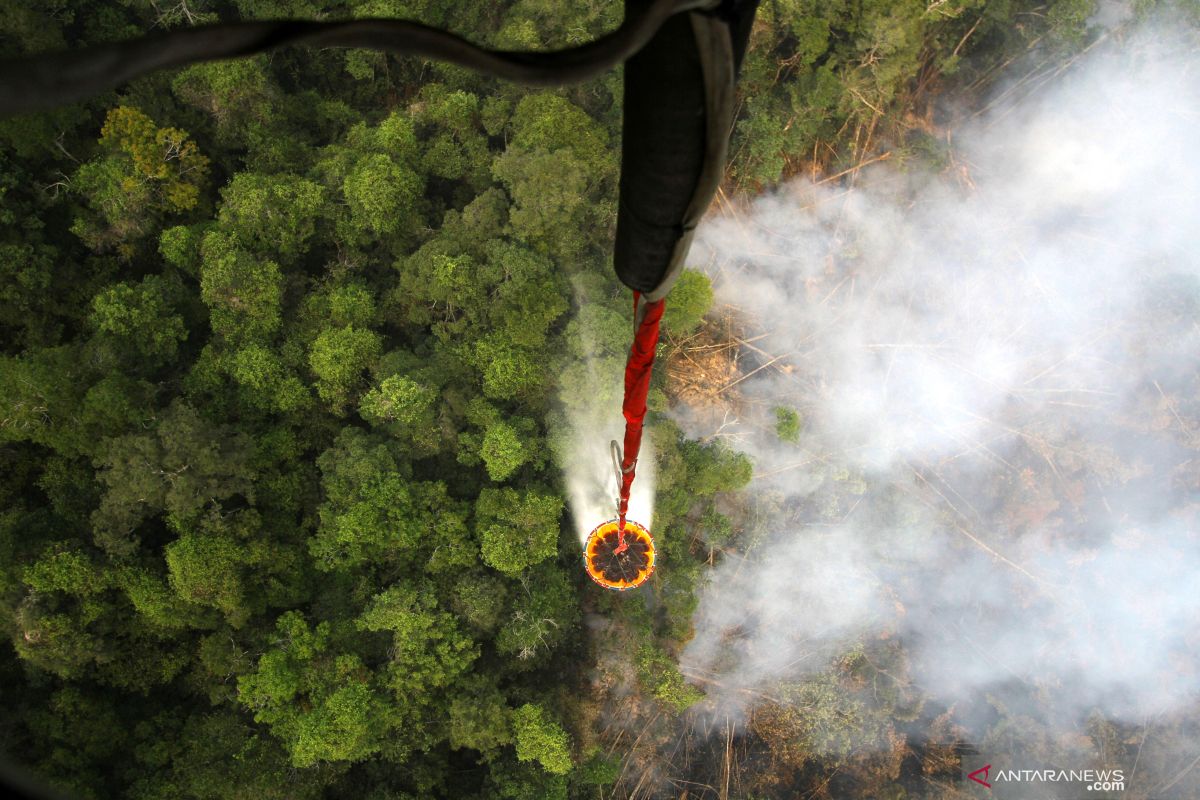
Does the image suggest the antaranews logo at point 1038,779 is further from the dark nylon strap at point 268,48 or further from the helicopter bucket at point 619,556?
the dark nylon strap at point 268,48

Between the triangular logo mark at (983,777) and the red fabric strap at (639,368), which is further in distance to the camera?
the triangular logo mark at (983,777)

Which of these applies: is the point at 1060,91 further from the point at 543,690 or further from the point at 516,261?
the point at 543,690

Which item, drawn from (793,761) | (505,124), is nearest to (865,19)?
(505,124)

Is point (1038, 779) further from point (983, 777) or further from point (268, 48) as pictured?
point (268, 48)

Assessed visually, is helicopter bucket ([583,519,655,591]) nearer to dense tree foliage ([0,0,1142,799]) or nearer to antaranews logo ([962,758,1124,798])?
dense tree foliage ([0,0,1142,799])

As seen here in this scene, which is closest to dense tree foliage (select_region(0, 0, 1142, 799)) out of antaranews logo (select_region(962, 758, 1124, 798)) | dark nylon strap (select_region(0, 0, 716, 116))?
antaranews logo (select_region(962, 758, 1124, 798))

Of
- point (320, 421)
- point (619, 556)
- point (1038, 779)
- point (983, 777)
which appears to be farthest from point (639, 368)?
point (1038, 779)

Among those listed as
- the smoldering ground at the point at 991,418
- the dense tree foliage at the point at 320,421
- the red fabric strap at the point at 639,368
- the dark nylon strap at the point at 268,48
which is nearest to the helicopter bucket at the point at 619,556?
the dense tree foliage at the point at 320,421

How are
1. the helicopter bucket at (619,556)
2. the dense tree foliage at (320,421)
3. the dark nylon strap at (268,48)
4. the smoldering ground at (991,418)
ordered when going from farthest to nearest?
the smoldering ground at (991,418) → the helicopter bucket at (619,556) → the dense tree foliage at (320,421) → the dark nylon strap at (268,48)
